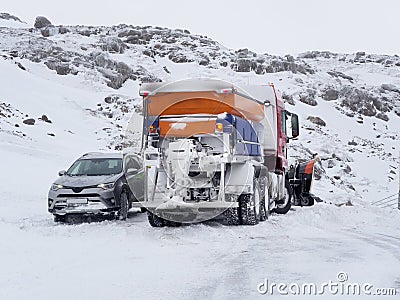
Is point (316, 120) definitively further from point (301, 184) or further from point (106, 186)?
point (106, 186)

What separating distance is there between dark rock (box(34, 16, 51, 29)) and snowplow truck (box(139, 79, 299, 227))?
192 ft

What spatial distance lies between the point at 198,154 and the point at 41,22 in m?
60.6

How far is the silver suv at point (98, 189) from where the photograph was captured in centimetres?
1181

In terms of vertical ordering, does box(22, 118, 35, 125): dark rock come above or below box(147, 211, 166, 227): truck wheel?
above

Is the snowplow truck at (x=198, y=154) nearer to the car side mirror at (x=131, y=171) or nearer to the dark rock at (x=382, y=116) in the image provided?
the car side mirror at (x=131, y=171)

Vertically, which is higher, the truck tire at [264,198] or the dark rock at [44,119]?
the dark rock at [44,119]

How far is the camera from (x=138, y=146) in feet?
38.2

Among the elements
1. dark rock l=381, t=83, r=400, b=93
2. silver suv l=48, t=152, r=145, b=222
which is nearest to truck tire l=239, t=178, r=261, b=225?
silver suv l=48, t=152, r=145, b=222

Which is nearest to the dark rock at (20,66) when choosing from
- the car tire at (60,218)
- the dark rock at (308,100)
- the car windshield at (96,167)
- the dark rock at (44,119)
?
the dark rock at (44,119)

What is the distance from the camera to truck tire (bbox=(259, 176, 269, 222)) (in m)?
12.7

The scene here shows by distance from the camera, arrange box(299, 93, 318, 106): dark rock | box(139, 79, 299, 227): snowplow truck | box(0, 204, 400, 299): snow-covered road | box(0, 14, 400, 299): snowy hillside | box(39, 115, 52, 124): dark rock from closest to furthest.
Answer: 1. box(0, 204, 400, 299): snow-covered road
2. box(0, 14, 400, 299): snowy hillside
3. box(139, 79, 299, 227): snowplow truck
4. box(39, 115, 52, 124): dark rock
5. box(299, 93, 318, 106): dark rock

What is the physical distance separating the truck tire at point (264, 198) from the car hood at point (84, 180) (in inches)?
131

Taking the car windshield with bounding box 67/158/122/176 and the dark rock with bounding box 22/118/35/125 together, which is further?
the dark rock with bounding box 22/118/35/125

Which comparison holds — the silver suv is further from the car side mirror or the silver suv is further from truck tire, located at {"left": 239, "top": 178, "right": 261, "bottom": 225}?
truck tire, located at {"left": 239, "top": 178, "right": 261, "bottom": 225}
